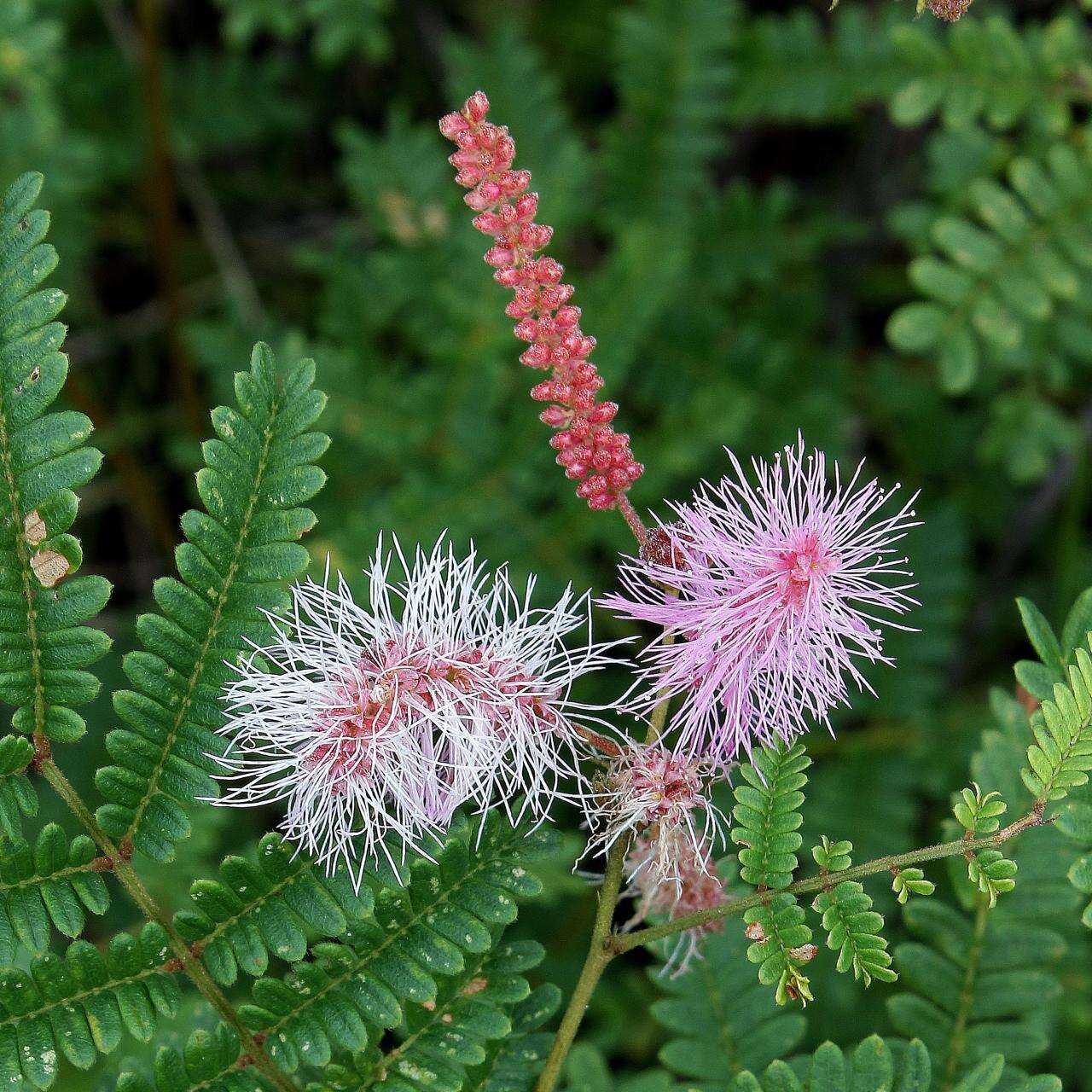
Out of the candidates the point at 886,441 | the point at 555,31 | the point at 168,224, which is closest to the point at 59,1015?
the point at 168,224

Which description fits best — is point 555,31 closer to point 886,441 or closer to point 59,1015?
point 886,441

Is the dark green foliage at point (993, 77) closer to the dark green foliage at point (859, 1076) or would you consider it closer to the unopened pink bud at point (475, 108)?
the unopened pink bud at point (475, 108)

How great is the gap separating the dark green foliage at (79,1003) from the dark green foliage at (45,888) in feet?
0.14

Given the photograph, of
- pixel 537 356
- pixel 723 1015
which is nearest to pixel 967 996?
pixel 723 1015

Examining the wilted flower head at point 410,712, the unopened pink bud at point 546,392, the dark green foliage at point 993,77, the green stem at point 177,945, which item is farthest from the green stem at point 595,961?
the dark green foliage at point 993,77

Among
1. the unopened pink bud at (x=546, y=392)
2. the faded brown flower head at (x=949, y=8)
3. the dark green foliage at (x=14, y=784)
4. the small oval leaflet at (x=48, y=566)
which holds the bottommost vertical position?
the dark green foliage at (x=14, y=784)

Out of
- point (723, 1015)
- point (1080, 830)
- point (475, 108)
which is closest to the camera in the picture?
point (475, 108)

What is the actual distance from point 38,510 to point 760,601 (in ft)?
3.20

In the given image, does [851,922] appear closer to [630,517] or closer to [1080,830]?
[1080,830]

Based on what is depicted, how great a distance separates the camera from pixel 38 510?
1.69 meters

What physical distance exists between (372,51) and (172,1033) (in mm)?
2780

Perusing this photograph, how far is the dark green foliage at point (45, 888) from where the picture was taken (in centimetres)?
162

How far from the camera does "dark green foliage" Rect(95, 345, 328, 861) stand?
5.58 ft

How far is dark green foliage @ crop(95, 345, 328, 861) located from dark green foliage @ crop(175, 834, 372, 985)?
10 centimetres
